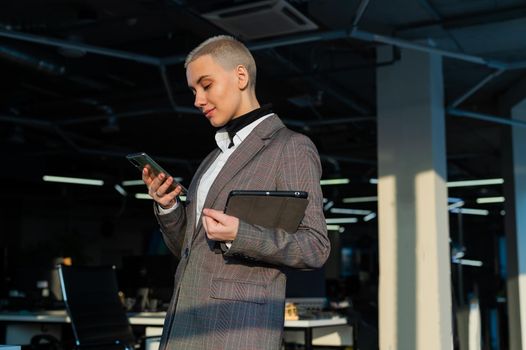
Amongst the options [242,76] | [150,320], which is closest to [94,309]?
[150,320]

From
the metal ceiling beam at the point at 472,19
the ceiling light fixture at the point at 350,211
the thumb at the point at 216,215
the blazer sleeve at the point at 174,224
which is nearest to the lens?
the thumb at the point at 216,215

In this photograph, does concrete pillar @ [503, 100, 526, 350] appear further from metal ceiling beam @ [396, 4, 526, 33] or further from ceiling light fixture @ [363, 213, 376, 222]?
ceiling light fixture @ [363, 213, 376, 222]

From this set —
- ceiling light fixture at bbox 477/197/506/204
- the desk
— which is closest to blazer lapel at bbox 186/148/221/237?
the desk

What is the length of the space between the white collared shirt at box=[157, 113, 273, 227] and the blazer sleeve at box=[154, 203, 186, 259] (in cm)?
1

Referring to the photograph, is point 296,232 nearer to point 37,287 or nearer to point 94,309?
point 94,309

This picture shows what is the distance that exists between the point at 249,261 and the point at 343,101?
788cm

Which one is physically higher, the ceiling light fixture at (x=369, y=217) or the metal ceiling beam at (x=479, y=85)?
the ceiling light fixture at (x=369, y=217)

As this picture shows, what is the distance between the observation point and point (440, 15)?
6871 millimetres

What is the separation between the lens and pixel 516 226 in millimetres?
9250

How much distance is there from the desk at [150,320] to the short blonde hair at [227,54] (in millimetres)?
3465

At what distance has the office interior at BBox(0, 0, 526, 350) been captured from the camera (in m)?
6.17

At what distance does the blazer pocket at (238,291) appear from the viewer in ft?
4.73

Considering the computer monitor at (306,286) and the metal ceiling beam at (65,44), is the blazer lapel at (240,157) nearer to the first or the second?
the computer monitor at (306,286)

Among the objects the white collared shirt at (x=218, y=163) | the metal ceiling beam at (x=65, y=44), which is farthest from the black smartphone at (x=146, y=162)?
the metal ceiling beam at (x=65, y=44)
